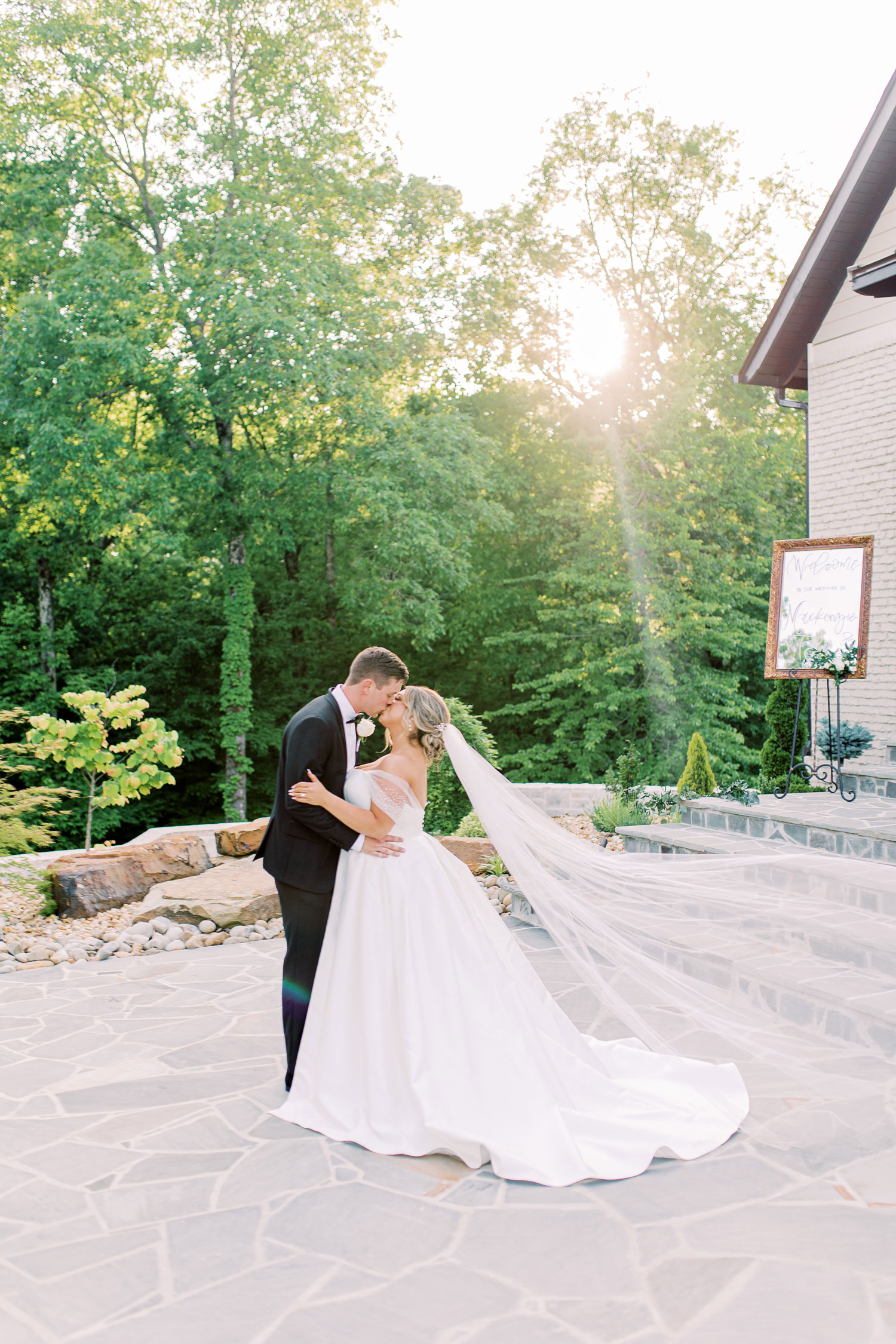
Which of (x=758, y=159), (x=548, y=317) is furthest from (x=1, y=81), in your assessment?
(x=758, y=159)

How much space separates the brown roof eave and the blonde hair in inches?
337

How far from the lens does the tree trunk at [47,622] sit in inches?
704

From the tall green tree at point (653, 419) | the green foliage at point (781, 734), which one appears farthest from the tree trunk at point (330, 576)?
the green foliage at point (781, 734)

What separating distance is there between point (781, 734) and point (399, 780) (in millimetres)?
7566

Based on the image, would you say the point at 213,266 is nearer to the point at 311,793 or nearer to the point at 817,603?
the point at 817,603

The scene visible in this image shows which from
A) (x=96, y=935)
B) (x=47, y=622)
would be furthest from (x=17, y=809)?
(x=47, y=622)

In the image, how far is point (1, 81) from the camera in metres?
16.6

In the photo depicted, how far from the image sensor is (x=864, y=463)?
1051 cm

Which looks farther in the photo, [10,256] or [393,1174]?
[10,256]

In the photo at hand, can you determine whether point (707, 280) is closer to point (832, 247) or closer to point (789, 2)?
point (789, 2)

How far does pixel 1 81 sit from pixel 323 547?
1013cm

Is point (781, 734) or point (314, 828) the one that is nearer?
point (314, 828)

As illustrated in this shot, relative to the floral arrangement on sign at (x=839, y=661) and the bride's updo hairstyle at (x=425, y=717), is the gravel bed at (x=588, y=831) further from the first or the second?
the bride's updo hairstyle at (x=425, y=717)

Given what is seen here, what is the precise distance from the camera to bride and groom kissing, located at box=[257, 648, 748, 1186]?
387 cm
